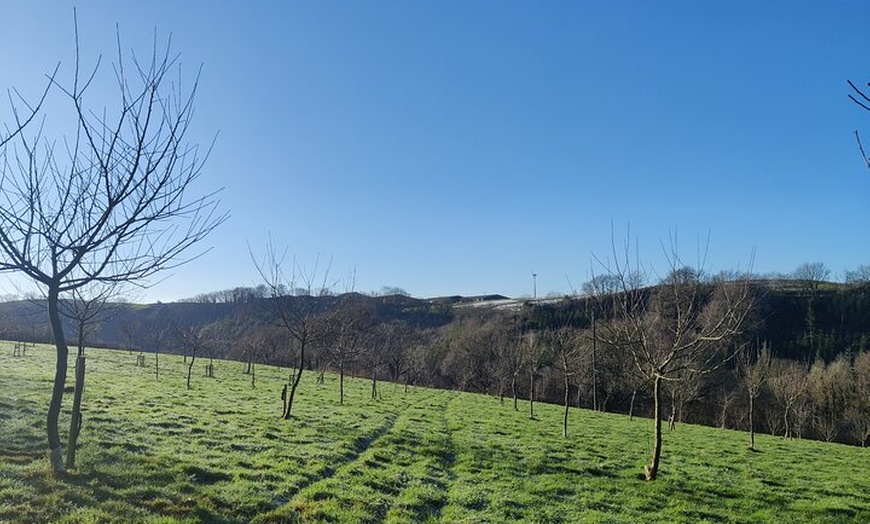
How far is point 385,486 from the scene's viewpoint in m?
10.5

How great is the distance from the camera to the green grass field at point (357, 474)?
8.10 m

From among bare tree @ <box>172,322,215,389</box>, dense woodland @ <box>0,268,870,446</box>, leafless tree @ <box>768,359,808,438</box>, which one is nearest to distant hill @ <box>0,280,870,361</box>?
dense woodland @ <box>0,268,870,446</box>

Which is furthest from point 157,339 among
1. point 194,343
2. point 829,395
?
point 829,395

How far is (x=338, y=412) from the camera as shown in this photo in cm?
2228

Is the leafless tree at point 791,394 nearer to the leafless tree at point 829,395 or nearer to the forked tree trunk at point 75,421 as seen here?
the leafless tree at point 829,395

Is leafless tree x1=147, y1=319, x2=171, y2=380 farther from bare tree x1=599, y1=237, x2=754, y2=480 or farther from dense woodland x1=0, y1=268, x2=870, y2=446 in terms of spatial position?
bare tree x1=599, y1=237, x2=754, y2=480

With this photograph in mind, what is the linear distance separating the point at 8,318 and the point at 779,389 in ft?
276

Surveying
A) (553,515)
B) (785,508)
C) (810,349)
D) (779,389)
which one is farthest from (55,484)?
(810,349)

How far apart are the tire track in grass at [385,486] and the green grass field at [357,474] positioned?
5 centimetres

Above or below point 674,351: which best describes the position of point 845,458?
below

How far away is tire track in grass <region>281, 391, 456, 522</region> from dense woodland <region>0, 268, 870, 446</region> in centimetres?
585

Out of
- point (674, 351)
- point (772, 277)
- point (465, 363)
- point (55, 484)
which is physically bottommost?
point (465, 363)

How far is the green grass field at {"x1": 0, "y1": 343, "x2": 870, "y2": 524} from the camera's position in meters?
8.10

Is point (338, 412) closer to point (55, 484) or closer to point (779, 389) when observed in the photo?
point (55, 484)
